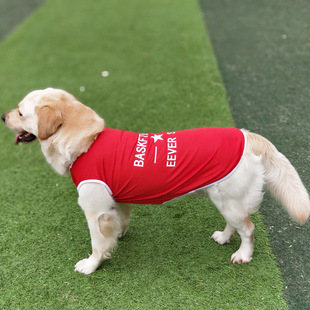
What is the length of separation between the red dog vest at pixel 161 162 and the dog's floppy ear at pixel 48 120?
0.30 meters

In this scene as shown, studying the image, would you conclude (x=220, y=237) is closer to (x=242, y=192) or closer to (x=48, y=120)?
(x=242, y=192)

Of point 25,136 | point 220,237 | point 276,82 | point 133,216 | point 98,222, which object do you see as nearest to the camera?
point 98,222

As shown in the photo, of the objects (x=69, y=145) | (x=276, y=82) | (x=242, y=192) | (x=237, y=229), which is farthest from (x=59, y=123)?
(x=276, y=82)

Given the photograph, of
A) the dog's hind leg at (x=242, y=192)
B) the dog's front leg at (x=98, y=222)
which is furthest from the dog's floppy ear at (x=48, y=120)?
the dog's hind leg at (x=242, y=192)

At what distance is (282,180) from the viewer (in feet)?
8.31

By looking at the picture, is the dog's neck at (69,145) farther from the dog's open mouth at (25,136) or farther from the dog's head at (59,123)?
the dog's open mouth at (25,136)

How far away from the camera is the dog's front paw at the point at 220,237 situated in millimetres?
3053

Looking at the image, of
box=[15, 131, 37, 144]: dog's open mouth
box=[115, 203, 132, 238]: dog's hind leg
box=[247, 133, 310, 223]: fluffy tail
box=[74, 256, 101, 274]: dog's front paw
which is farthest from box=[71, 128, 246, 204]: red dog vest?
box=[74, 256, 101, 274]: dog's front paw

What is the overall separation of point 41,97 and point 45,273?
1.53 m

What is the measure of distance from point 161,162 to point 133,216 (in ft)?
3.73

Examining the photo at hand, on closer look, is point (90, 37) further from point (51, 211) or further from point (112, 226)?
point (112, 226)

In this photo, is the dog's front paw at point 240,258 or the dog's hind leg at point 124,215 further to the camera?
the dog's hind leg at point 124,215

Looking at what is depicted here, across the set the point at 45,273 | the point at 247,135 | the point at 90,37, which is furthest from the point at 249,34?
the point at 45,273

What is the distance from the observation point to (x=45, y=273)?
2951mm
